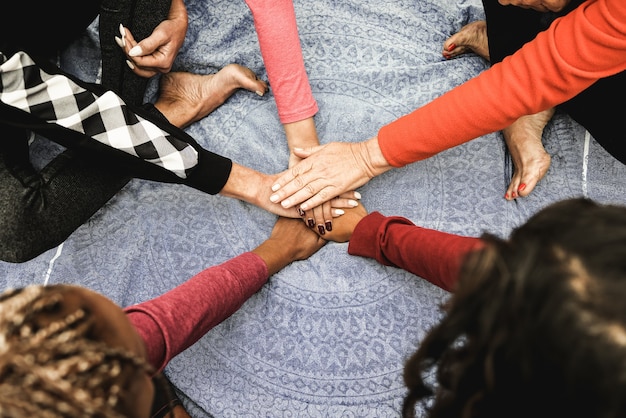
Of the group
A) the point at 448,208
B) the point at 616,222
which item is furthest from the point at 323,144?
the point at 616,222

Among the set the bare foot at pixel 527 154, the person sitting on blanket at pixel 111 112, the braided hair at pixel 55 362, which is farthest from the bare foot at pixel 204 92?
the braided hair at pixel 55 362

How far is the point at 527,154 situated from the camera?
3.80 feet

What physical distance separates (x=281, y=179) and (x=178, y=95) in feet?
1.25

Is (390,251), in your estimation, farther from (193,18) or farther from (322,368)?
(193,18)

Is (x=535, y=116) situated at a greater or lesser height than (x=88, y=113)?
lesser

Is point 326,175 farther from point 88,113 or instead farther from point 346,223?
point 88,113

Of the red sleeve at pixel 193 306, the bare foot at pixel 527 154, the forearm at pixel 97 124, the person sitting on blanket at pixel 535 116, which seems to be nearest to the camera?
the red sleeve at pixel 193 306

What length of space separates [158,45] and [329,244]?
2.03 ft

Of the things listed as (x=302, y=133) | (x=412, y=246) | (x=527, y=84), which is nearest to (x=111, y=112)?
(x=302, y=133)

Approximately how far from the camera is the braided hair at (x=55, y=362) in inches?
18.5

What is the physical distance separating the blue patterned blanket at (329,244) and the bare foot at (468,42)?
Result: 0.02 metres

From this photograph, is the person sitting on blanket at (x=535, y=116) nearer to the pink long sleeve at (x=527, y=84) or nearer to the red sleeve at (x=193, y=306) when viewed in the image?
the pink long sleeve at (x=527, y=84)

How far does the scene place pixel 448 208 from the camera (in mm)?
1160

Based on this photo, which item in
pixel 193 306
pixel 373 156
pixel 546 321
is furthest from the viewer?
pixel 373 156
